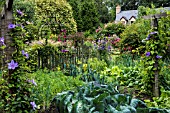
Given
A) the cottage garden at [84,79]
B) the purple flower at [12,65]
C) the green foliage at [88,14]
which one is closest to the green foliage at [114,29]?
the green foliage at [88,14]

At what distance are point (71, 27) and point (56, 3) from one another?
178cm

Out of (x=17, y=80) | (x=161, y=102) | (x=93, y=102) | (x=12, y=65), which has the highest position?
(x=12, y=65)

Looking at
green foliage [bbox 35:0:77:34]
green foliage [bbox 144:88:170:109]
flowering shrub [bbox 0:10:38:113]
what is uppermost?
green foliage [bbox 35:0:77:34]

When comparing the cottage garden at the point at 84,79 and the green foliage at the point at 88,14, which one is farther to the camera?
the green foliage at the point at 88,14

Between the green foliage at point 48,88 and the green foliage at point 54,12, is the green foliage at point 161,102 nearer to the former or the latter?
the green foliage at point 48,88

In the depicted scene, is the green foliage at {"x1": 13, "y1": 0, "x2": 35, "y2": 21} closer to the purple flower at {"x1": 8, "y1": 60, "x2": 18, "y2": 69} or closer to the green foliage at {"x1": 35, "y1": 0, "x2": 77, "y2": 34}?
the green foliage at {"x1": 35, "y1": 0, "x2": 77, "y2": 34}

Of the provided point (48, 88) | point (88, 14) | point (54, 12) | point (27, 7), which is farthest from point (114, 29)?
point (48, 88)

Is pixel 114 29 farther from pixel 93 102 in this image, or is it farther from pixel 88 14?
pixel 93 102

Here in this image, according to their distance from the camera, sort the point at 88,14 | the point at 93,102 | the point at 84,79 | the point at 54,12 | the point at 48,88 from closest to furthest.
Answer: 1. the point at 93,102
2. the point at 48,88
3. the point at 84,79
4. the point at 54,12
5. the point at 88,14

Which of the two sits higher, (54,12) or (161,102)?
(54,12)

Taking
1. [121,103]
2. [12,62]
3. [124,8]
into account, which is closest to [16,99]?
[12,62]

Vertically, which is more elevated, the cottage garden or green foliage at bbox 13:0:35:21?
green foliage at bbox 13:0:35:21

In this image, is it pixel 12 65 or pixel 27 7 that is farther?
pixel 27 7

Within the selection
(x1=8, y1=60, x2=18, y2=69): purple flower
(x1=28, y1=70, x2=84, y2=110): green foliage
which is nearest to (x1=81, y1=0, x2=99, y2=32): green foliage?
(x1=28, y1=70, x2=84, y2=110): green foliage
